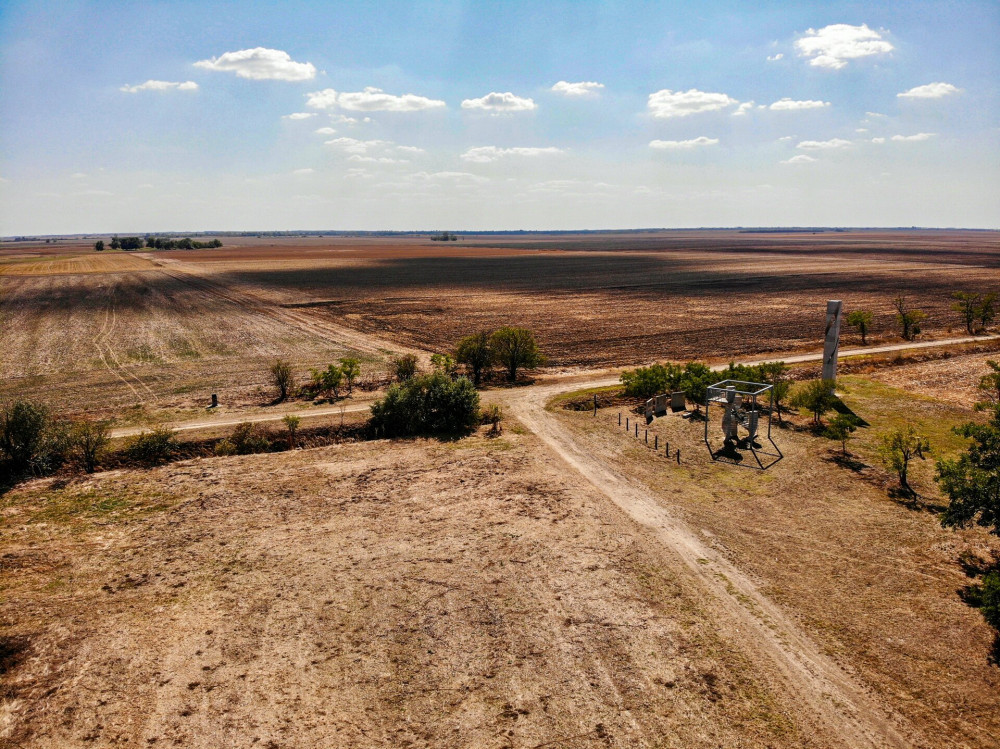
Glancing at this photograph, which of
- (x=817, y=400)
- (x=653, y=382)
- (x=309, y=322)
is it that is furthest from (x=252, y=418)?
(x=309, y=322)

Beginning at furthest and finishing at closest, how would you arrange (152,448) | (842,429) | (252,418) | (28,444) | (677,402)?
(677,402)
(252,418)
(842,429)
(152,448)
(28,444)

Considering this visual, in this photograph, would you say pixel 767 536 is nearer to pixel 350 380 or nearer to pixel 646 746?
pixel 646 746

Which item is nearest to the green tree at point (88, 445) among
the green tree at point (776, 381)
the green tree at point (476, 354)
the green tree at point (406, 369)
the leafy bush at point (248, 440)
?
the leafy bush at point (248, 440)

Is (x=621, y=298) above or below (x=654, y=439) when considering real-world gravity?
above

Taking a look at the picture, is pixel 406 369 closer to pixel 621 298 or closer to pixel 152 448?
pixel 152 448

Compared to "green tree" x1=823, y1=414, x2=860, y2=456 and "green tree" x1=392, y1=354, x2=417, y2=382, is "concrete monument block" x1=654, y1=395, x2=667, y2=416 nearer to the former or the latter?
"green tree" x1=823, y1=414, x2=860, y2=456

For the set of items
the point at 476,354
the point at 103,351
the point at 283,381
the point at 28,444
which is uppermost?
the point at 476,354
